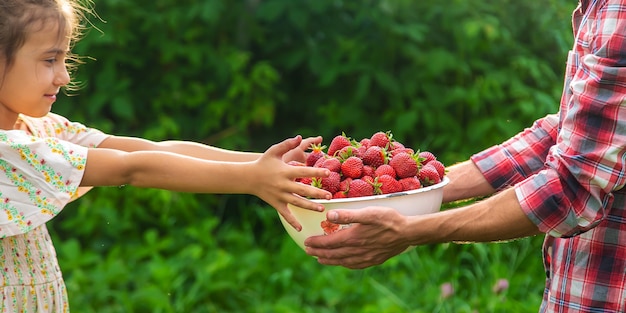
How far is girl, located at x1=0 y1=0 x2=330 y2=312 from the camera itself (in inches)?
82.8

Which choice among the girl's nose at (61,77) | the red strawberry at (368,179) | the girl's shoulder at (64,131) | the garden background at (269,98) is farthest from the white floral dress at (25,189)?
the garden background at (269,98)

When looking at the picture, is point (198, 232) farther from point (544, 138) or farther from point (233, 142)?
point (544, 138)

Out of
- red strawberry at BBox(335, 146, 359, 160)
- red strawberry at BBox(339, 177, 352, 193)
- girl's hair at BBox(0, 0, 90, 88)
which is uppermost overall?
girl's hair at BBox(0, 0, 90, 88)

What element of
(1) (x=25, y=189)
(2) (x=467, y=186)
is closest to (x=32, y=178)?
(1) (x=25, y=189)

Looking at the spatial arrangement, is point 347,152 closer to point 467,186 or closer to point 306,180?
point 306,180

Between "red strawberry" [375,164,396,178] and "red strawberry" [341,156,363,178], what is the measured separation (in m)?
0.04

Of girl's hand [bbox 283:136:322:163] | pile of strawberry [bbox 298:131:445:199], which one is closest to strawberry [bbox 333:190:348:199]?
pile of strawberry [bbox 298:131:445:199]

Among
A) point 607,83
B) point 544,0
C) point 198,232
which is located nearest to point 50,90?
point 607,83

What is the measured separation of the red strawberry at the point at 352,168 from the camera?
2.16 m

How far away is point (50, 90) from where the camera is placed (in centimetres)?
222

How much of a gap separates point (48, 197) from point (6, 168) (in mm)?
113

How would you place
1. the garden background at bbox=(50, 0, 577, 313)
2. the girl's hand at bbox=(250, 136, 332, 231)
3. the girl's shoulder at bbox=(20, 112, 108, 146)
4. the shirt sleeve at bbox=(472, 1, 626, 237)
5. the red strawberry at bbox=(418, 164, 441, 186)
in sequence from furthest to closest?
the garden background at bbox=(50, 0, 577, 313) → the girl's shoulder at bbox=(20, 112, 108, 146) → the red strawberry at bbox=(418, 164, 441, 186) → the girl's hand at bbox=(250, 136, 332, 231) → the shirt sleeve at bbox=(472, 1, 626, 237)

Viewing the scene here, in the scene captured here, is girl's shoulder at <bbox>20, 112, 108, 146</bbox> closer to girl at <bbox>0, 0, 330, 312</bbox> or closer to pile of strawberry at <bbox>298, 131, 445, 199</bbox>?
girl at <bbox>0, 0, 330, 312</bbox>

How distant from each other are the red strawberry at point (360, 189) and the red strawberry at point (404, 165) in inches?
3.2
